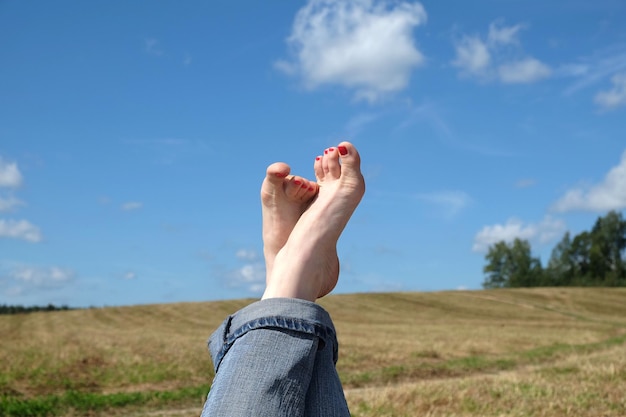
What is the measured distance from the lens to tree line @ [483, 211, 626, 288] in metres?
74.2

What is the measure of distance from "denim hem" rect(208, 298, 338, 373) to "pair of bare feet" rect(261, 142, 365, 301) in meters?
0.20

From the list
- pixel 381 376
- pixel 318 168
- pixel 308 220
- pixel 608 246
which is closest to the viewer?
pixel 308 220

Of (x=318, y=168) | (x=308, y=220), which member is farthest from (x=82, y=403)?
(x=308, y=220)

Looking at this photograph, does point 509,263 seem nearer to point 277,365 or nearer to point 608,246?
point 608,246

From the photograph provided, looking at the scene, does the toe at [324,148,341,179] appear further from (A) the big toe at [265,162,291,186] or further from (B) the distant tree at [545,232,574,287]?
(B) the distant tree at [545,232,574,287]

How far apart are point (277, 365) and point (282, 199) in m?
1.44

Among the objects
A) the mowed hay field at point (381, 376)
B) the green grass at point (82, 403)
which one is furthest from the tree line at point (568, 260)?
the green grass at point (82, 403)

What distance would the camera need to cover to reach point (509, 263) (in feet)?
258

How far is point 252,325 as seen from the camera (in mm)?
1536

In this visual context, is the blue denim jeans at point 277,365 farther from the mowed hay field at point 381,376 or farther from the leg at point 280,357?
the mowed hay field at point 381,376

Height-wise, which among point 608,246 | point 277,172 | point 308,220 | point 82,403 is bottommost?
point 82,403

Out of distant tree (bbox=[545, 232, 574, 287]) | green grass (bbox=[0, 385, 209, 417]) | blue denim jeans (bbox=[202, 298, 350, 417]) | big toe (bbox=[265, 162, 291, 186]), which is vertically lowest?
green grass (bbox=[0, 385, 209, 417])

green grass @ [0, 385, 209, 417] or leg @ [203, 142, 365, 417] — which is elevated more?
leg @ [203, 142, 365, 417]

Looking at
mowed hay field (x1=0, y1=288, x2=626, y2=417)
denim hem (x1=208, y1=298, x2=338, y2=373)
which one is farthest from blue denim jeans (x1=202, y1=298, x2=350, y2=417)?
mowed hay field (x1=0, y1=288, x2=626, y2=417)
